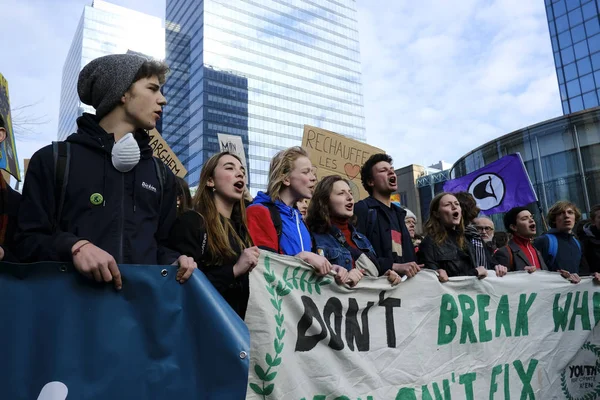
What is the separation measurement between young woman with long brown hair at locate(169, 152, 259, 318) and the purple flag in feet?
18.1

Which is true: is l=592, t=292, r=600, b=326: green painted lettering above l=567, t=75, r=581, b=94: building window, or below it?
below

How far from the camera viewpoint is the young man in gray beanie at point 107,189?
1.69 metres

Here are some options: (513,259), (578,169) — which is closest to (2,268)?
(513,259)

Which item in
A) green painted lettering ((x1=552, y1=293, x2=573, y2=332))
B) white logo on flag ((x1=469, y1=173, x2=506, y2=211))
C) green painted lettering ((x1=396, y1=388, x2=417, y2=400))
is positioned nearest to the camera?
green painted lettering ((x1=396, y1=388, x2=417, y2=400))

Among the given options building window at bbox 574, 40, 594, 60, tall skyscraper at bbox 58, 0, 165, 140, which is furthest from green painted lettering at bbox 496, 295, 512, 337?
tall skyscraper at bbox 58, 0, 165, 140

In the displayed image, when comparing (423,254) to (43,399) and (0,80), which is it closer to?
(43,399)

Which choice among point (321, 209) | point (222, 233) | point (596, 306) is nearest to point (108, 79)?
point (222, 233)

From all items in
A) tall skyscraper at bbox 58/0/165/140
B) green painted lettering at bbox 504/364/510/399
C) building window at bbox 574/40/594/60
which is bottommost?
green painted lettering at bbox 504/364/510/399

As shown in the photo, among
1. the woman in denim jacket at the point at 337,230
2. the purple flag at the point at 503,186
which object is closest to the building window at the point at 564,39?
the purple flag at the point at 503,186

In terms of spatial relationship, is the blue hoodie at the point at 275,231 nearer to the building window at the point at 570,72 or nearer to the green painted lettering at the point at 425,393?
the green painted lettering at the point at 425,393

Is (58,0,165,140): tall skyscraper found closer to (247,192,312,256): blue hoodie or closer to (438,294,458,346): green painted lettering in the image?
(247,192,312,256): blue hoodie

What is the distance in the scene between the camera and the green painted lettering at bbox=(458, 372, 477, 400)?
3.02m

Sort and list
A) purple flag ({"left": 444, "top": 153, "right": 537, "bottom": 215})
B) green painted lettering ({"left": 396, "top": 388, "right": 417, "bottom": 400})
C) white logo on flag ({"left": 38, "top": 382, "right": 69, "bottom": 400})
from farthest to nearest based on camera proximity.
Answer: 1. purple flag ({"left": 444, "top": 153, "right": 537, "bottom": 215})
2. green painted lettering ({"left": 396, "top": 388, "right": 417, "bottom": 400})
3. white logo on flag ({"left": 38, "top": 382, "right": 69, "bottom": 400})

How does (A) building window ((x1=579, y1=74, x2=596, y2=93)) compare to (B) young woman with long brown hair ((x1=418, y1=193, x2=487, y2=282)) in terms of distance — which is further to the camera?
(A) building window ((x1=579, y1=74, x2=596, y2=93))
